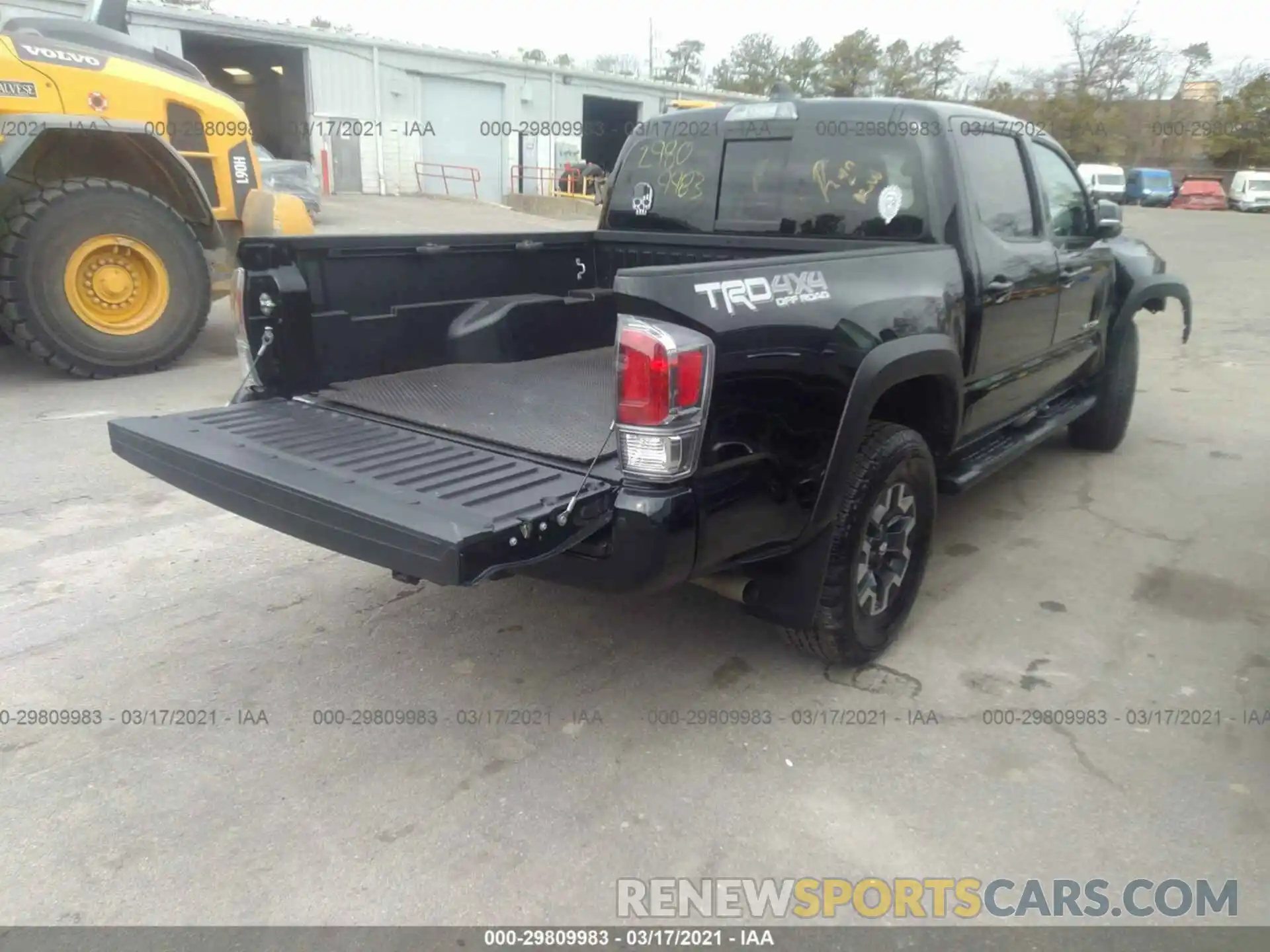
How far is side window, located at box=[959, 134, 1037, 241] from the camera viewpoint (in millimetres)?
3912

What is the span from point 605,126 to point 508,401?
31.8 metres

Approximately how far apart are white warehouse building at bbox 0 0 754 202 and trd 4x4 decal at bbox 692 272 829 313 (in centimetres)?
2400

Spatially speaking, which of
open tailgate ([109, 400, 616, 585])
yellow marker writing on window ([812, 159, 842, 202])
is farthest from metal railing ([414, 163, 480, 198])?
open tailgate ([109, 400, 616, 585])

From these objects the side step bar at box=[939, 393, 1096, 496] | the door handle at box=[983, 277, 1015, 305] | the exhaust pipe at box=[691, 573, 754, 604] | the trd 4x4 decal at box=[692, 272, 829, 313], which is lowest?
the exhaust pipe at box=[691, 573, 754, 604]

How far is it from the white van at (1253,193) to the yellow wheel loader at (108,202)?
37.8 metres

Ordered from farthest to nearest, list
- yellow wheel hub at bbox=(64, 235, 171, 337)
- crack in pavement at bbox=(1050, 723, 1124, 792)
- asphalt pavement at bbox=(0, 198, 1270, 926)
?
yellow wheel hub at bbox=(64, 235, 171, 337) → crack in pavement at bbox=(1050, 723, 1124, 792) → asphalt pavement at bbox=(0, 198, 1270, 926)

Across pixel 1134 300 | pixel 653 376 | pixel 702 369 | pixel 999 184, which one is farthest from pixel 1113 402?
pixel 653 376

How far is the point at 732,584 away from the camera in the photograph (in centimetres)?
313

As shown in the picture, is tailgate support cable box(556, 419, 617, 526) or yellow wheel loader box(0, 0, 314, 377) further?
yellow wheel loader box(0, 0, 314, 377)

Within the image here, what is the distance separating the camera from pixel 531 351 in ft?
14.5

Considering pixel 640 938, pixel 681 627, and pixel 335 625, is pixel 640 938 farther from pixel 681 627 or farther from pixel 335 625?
pixel 335 625

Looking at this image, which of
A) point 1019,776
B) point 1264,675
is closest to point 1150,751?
point 1019,776

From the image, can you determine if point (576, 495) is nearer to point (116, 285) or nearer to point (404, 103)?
point (116, 285)

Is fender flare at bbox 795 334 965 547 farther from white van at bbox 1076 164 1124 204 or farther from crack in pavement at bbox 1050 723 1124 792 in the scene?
white van at bbox 1076 164 1124 204
